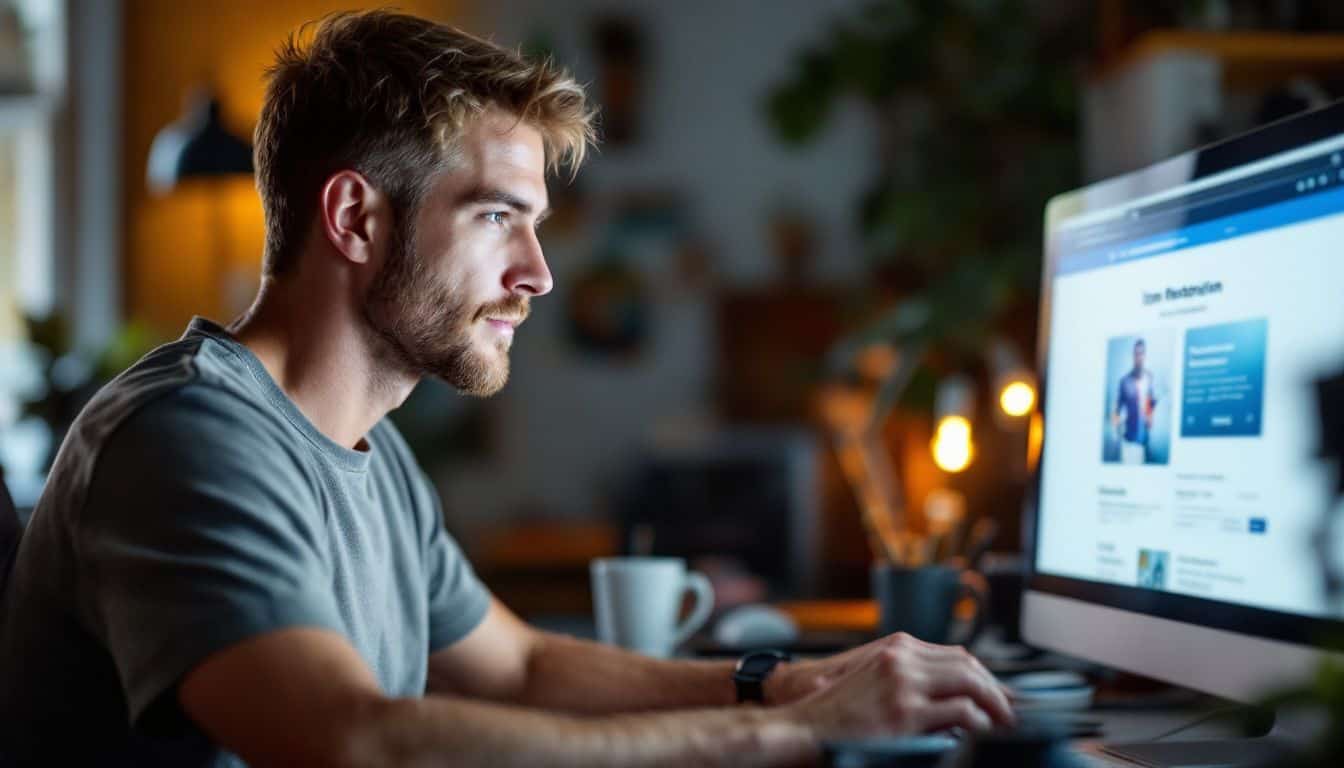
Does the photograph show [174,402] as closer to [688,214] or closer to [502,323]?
[502,323]

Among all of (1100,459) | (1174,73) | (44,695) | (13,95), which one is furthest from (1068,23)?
(13,95)

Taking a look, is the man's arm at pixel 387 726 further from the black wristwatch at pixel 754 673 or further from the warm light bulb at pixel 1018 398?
the warm light bulb at pixel 1018 398

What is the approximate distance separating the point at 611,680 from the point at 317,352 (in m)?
0.43

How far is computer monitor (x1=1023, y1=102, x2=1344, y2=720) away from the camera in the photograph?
844mm

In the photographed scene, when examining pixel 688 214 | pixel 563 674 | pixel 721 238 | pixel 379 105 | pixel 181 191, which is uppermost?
pixel 688 214

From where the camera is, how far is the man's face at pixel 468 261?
1.14 metres

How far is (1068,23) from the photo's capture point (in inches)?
133

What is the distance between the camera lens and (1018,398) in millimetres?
1869

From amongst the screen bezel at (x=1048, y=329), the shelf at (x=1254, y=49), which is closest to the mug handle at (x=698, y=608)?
the screen bezel at (x=1048, y=329)

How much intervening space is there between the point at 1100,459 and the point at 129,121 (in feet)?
16.6

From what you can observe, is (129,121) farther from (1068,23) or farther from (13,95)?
(1068,23)

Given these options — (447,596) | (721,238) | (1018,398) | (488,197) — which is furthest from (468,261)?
(721,238)

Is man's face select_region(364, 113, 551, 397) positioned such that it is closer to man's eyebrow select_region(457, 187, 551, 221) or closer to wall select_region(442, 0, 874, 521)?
man's eyebrow select_region(457, 187, 551, 221)

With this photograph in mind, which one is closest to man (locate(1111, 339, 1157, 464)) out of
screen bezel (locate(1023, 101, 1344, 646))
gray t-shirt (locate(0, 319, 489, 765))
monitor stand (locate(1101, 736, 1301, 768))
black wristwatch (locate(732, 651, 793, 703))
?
screen bezel (locate(1023, 101, 1344, 646))
